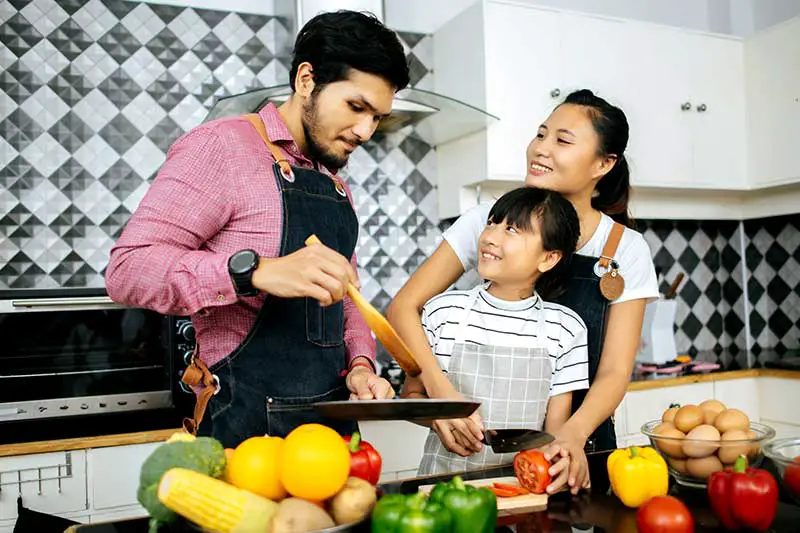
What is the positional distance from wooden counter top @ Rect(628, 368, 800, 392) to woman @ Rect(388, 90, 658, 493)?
3.64 ft

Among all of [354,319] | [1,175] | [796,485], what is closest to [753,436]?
[796,485]

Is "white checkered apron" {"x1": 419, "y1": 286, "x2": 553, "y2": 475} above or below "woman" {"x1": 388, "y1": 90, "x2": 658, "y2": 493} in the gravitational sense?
below

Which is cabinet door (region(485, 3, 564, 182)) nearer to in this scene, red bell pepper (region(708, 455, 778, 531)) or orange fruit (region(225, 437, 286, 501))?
red bell pepper (region(708, 455, 778, 531))

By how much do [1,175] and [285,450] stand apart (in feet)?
6.57

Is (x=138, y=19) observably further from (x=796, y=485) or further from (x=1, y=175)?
(x=796, y=485)

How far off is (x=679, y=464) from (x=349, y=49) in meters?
0.88

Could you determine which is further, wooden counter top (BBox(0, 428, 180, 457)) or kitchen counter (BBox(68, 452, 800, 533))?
wooden counter top (BBox(0, 428, 180, 457))

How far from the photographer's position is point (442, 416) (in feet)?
3.42

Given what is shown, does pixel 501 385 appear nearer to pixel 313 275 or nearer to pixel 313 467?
pixel 313 275

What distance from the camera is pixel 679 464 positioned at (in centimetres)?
118

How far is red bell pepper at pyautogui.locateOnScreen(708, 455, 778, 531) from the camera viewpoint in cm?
95

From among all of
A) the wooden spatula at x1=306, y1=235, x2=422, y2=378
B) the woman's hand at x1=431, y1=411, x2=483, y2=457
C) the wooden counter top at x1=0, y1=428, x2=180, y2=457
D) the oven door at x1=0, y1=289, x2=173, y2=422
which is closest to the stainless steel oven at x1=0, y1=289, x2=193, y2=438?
the oven door at x1=0, y1=289, x2=173, y2=422

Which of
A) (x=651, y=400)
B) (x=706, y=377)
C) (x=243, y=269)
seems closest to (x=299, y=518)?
(x=243, y=269)

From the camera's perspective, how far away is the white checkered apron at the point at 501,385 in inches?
61.5
